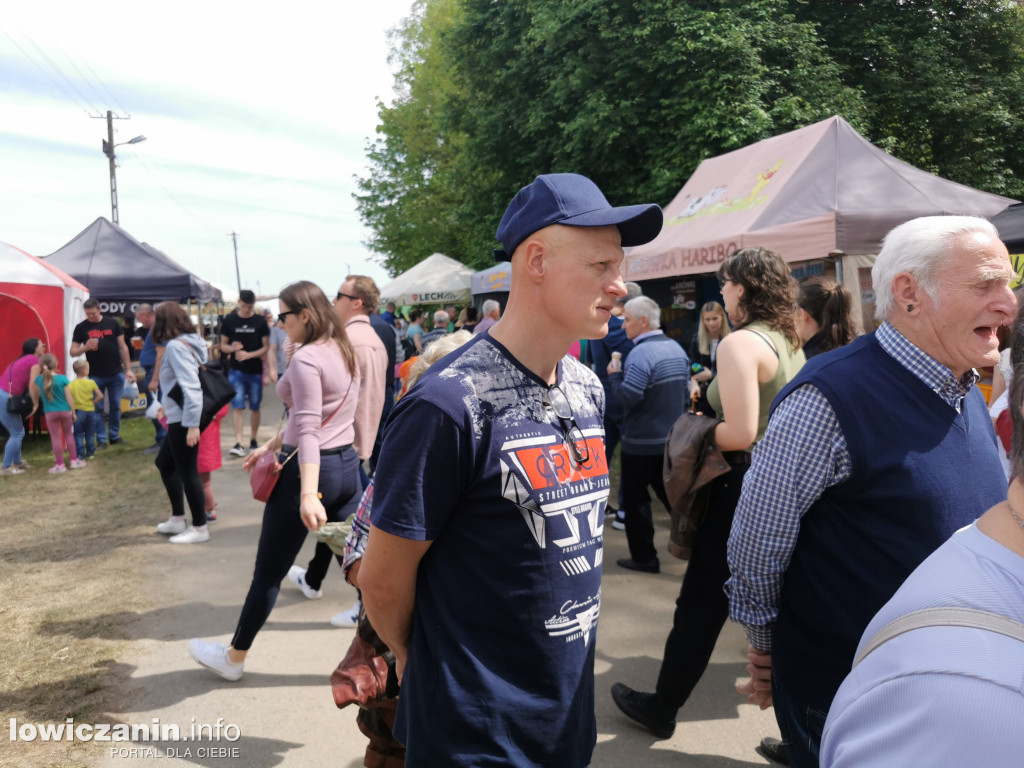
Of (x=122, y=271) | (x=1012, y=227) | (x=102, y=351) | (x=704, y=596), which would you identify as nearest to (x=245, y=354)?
(x=102, y=351)

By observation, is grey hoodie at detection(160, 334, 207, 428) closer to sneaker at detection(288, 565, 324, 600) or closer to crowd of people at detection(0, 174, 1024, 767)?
→ sneaker at detection(288, 565, 324, 600)

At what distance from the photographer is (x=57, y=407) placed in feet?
30.3

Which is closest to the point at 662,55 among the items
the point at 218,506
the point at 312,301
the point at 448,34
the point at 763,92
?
the point at 763,92

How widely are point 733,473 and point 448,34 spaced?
702 inches

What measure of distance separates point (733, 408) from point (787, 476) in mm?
1047

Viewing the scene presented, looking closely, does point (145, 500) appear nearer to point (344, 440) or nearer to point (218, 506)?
point (218, 506)

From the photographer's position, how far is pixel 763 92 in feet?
45.6

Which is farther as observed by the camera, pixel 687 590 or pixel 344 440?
pixel 344 440

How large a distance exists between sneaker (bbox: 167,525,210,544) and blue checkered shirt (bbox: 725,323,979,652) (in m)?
5.15

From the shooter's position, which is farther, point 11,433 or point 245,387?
point 245,387

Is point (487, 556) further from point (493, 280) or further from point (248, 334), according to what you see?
point (493, 280)

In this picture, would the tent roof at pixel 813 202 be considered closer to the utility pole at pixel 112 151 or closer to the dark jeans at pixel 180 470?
the dark jeans at pixel 180 470

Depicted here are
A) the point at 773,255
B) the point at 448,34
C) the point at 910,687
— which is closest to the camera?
the point at 910,687

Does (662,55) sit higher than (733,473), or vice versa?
(662,55)
